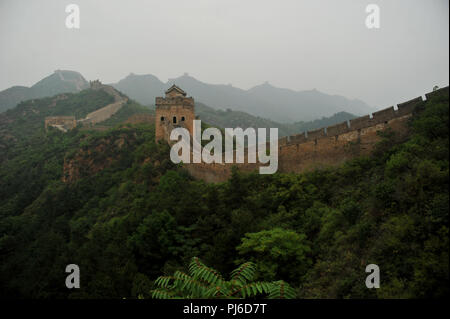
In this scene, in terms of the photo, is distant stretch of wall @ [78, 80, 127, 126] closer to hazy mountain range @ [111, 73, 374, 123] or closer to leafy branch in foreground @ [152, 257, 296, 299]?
leafy branch in foreground @ [152, 257, 296, 299]

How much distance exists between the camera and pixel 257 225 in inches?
469

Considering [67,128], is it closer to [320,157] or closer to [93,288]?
[93,288]

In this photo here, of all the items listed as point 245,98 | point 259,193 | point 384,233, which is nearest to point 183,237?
point 259,193

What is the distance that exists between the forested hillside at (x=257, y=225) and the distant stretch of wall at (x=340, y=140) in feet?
2.28

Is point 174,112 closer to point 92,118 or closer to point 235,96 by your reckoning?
point 92,118

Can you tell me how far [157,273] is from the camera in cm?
1407

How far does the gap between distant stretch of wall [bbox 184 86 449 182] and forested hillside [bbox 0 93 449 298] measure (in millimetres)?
695

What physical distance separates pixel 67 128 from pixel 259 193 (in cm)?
4733

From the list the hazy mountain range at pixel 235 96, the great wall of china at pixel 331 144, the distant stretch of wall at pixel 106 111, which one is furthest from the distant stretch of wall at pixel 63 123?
the hazy mountain range at pixel 235 96

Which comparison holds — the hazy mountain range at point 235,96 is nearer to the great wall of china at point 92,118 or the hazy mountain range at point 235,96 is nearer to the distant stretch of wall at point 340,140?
the great wall of china at point 92,118

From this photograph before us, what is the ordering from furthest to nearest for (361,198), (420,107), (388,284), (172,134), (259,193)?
1. (172,134)
2. (259,193)
3. (420,107)
4. (361,198)
5. (388,284)

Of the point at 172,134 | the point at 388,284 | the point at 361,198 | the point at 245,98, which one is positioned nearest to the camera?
the point at 388,284

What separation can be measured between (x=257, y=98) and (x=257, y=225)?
141467 millimetres

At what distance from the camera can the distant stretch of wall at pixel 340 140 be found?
12.7 meters
